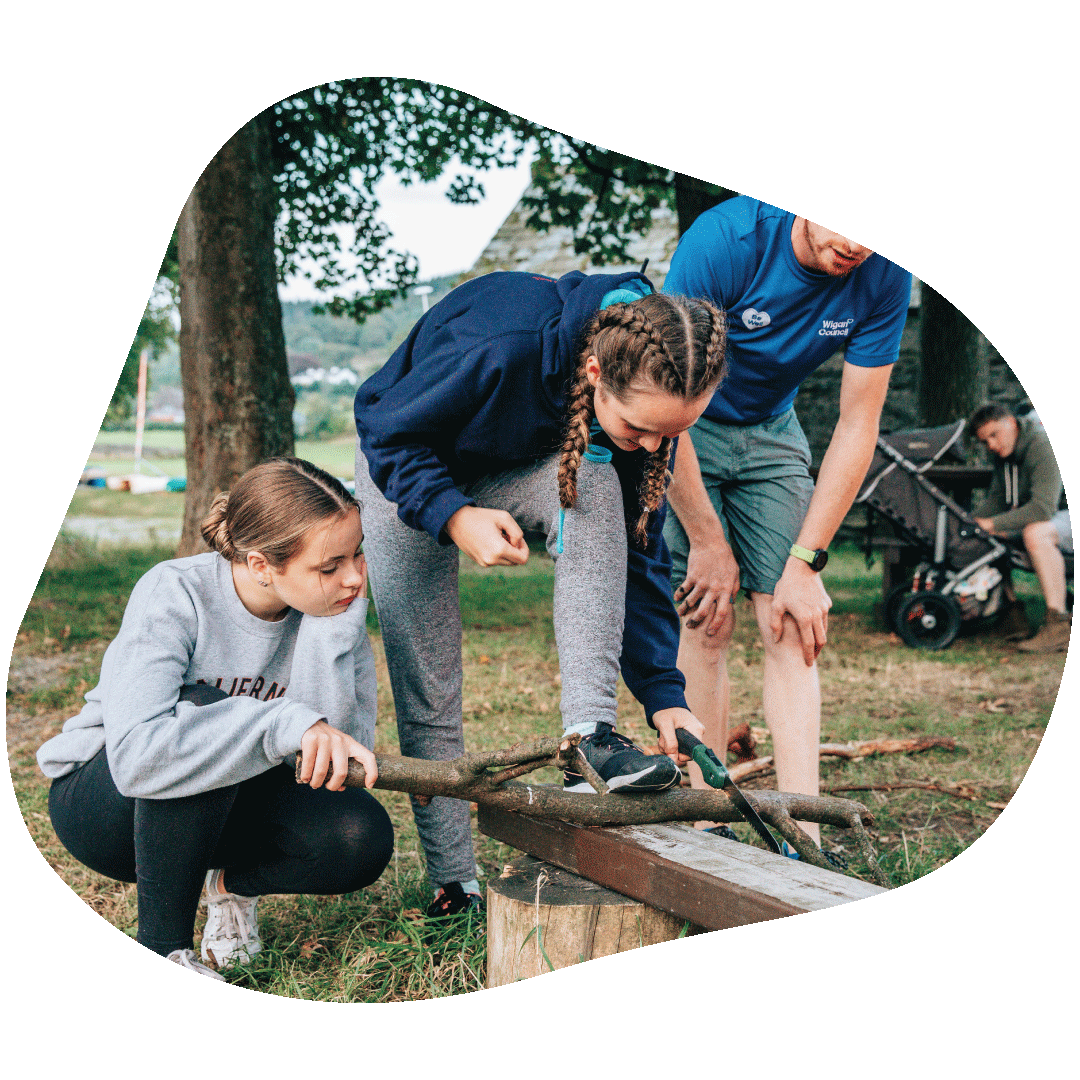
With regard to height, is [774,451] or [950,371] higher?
[950,371]

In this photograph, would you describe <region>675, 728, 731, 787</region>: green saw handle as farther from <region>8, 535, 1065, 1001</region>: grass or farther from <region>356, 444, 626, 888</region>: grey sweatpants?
<region>8, 535, 1065, 1001</region>: grass

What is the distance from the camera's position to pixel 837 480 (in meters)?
2.07

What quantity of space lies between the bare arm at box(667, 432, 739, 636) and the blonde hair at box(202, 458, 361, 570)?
2.29ft

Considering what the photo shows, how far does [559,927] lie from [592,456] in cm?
80

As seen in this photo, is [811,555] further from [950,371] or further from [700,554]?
[950,371]

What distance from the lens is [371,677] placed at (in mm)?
2033

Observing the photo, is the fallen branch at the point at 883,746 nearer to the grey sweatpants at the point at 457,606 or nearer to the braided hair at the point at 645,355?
the grey sweatpants at the point at 457,606

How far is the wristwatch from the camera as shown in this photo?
6.96 feet

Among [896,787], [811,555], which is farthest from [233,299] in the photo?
[896,787]

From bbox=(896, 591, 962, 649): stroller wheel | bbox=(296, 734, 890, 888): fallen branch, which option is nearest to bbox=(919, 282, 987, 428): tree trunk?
bbox=(896, 591, 962, 649): stroller wheel

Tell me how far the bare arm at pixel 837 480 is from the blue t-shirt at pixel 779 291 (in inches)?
2.4

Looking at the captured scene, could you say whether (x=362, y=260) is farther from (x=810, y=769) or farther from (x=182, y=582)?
(x=810, y=769)

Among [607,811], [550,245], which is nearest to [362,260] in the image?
[550,245]

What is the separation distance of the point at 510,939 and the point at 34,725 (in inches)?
102
